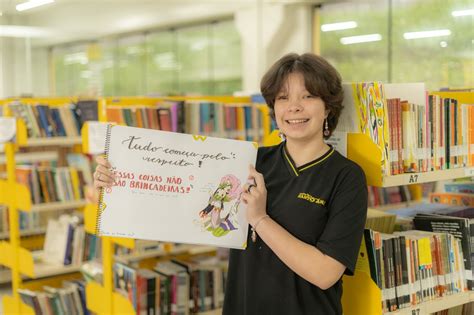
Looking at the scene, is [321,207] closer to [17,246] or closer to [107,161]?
[107,161]

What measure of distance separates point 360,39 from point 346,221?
24.2ft

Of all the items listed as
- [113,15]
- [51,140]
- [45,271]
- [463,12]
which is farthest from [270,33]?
[45,271]

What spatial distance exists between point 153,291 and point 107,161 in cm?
177

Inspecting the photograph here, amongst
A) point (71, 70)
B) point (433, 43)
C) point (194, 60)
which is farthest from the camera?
point (71, 70)

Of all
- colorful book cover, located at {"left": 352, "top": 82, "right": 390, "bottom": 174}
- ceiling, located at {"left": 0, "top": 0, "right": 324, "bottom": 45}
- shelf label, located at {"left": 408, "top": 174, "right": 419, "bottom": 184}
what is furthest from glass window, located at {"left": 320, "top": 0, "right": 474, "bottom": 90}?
colorful book cover, located at {"left": 352, "top": 82, "right": 390, "bottom": 174}

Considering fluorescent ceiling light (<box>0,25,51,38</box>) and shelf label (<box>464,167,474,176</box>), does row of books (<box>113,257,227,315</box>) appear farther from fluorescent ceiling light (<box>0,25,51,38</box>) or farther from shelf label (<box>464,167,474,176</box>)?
→ fluorescent ceiling light (<box>0,25,51,38</box>)

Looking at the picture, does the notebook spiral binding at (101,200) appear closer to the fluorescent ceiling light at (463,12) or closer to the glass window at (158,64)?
the fluorescent ceiling light at (463,12)

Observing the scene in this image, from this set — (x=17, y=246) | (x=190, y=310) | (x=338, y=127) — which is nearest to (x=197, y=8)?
(x=17, y=246)

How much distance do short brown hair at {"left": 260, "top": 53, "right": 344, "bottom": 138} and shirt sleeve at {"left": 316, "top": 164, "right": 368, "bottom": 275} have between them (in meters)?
0.25

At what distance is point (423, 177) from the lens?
2.28 metres

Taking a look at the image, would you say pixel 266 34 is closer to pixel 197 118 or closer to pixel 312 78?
pixel 197 118

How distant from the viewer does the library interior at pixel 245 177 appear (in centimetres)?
208

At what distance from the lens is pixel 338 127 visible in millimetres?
2234

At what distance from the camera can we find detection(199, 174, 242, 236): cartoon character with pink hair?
208cm
